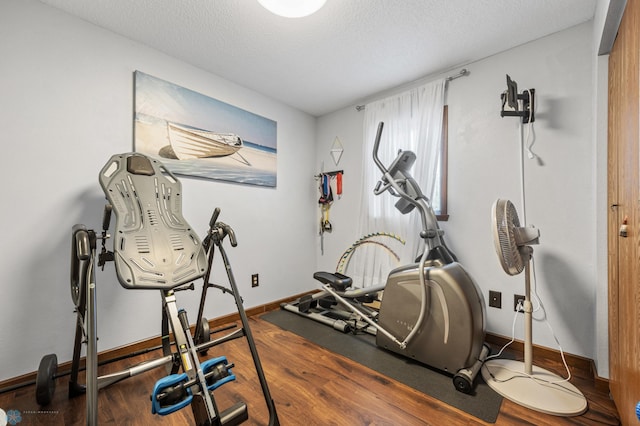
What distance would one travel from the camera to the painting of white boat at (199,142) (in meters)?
2.19

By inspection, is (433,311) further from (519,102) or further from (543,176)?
(519,102)

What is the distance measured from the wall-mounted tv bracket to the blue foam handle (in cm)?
247

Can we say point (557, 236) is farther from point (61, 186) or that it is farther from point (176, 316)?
point (61, 186)

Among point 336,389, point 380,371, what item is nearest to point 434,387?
point 380,371

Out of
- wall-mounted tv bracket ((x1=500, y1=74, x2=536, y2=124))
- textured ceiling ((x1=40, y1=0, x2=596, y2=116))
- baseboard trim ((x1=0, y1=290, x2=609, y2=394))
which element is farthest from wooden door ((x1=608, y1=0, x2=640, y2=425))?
textured ceiling ((x1=40, y1=0, x2=596, y2=116))

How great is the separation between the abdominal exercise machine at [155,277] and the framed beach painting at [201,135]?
0.52 meters

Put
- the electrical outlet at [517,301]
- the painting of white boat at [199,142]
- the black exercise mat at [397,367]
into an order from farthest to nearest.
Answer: the painting of white boat at [199,142]
the electrical outlet at [517,301]
the black exercise mat at [397,367]

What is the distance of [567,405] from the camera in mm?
1354

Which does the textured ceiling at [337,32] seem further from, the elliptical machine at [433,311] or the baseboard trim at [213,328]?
the baseboard trim at [213,328]

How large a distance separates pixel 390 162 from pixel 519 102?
109 cm

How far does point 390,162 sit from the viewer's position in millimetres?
2654

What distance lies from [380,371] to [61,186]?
240 centimetres

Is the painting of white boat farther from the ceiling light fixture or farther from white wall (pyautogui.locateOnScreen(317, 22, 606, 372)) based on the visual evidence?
white wall (pyautogui.locateOnScreen(317, 22, 606, 372))

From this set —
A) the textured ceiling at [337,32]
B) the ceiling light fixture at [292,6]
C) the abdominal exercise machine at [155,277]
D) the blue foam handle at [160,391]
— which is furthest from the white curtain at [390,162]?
the blue foam handle at [160,391]
